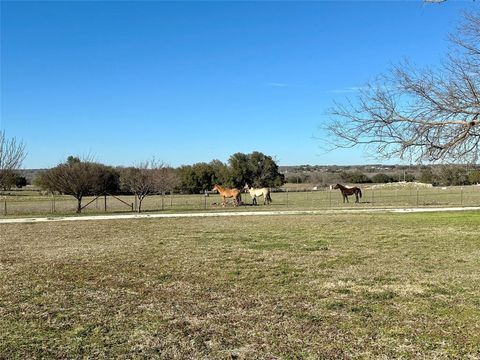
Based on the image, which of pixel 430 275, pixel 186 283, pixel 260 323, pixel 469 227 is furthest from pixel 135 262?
pixel 469 227

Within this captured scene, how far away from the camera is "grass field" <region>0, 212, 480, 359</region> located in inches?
186

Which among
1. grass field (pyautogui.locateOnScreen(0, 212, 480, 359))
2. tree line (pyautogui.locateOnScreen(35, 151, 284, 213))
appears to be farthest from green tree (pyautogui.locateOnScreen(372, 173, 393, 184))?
grass field (pyautogui.locateOnScreen(0, 212, 480, 359))

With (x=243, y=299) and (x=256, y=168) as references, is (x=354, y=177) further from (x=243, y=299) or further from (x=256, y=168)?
(x=243, y=299)

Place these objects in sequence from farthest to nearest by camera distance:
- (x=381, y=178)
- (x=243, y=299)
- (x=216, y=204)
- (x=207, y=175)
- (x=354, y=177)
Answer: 1. (x=381, y=178)
2. (x=354, y=177)
3. (x=207, y=175)
4. (x=216, y=204)
5. (x=243, y=299)

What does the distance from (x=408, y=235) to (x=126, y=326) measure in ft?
34.9

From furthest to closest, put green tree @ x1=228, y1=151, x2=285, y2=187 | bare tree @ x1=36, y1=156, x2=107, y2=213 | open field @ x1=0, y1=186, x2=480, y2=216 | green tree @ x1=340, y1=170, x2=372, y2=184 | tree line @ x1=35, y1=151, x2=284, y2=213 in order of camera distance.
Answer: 1. green tree @ x1=340, y1=170, x2=372, y2=184
2. green tree @ x1=228, y1=151, x2=285, y2=187
3. tree line @ x1=35, y1=151, x2=284, y2=213
4. bare tree @ x1=36, y1=156, x2=107, y2=213
5. open field @ x1=0, y1=186, x2=480, y2=216

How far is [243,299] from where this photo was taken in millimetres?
6613

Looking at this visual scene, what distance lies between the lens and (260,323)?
546 centimetres

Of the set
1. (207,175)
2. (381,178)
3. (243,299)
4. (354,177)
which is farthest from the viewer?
(381,178)

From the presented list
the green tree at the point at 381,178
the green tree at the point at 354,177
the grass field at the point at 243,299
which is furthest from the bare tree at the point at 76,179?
the green tree at the point at 381,178

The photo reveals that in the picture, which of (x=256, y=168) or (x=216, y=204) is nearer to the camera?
(x=216, y=204)

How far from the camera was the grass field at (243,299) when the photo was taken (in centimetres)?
471

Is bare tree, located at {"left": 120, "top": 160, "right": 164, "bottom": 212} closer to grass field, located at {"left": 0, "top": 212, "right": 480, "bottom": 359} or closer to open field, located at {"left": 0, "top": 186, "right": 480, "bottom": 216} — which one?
open field, located at {"left": 0, "top": 186, "right": 480, "bottom": 216}

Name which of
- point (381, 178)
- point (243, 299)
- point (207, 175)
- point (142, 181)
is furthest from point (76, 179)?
point (381, 178)
